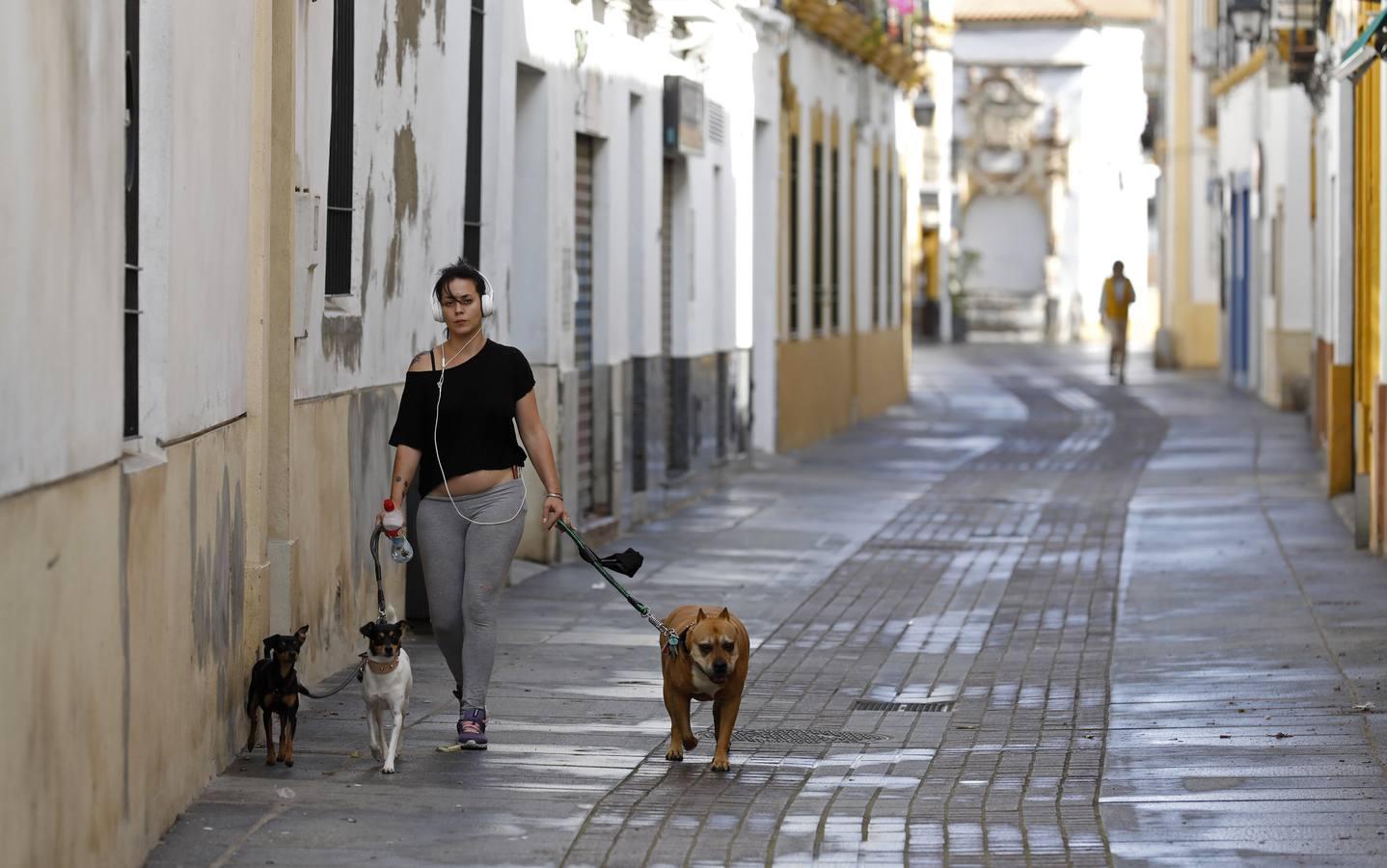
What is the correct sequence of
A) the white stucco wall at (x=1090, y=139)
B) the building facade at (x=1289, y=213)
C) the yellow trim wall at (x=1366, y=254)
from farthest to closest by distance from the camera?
the white stucco wall at (x=1090, y=139), the building facade at (x=1289, y=213), the yellow trim wall at (x=1366, y=254)

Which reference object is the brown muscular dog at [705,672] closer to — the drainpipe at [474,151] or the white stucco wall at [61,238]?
the white stucco wall at [61,238]

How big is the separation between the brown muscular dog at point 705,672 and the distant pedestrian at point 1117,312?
3228 cm

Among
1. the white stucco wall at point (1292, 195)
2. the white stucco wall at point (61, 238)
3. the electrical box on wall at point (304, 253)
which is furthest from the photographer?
the white stucco wall at point (1292, 195)

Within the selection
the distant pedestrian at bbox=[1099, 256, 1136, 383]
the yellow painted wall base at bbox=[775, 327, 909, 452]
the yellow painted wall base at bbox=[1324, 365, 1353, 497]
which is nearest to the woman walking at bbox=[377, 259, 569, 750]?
the yellow painted wall base at bbox=[1324, 365, 1353, 497]

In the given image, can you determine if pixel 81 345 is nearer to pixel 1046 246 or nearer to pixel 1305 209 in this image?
pixel 1305 209

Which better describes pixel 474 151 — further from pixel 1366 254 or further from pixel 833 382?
pixel 833 382

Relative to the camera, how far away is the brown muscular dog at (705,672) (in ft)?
28.2

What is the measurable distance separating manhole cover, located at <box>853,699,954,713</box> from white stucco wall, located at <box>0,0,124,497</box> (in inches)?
175

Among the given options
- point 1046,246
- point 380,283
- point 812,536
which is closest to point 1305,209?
point 812,536

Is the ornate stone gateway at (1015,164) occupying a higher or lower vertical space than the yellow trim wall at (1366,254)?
higher

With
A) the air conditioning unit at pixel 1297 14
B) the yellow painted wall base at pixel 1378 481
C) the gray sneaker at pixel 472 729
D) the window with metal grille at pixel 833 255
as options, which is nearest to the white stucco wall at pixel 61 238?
the gray sneaker at pixel 472 729

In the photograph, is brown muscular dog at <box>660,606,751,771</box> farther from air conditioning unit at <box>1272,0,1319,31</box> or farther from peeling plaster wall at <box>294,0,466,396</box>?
air conditioning unit at <box>1272,0,1319,31</box>

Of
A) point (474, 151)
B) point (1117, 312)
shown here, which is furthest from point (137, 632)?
point (1117, 312)

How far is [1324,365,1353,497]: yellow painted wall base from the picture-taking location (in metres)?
18.0
